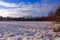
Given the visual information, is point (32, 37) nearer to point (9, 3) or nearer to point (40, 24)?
point (40, 24)

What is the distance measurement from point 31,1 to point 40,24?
0.36m

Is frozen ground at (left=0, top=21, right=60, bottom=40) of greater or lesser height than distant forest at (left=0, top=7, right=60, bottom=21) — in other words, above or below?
below

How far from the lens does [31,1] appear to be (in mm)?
1955

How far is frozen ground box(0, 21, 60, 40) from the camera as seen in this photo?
6.21 feet

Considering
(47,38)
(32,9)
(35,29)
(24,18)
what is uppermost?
(32,9)

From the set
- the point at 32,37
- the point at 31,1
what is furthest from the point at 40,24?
the point at 31,1

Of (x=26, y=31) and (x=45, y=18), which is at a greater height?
(x=45, y=18)

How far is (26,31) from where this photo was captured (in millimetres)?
1944

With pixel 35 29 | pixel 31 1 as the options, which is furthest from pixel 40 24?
pixel 31 1

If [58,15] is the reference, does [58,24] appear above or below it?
below

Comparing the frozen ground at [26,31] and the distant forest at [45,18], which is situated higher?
the distant forest at [45,18]

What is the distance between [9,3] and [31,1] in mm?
324

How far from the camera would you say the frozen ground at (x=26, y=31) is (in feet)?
6.21

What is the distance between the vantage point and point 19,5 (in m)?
1.97
